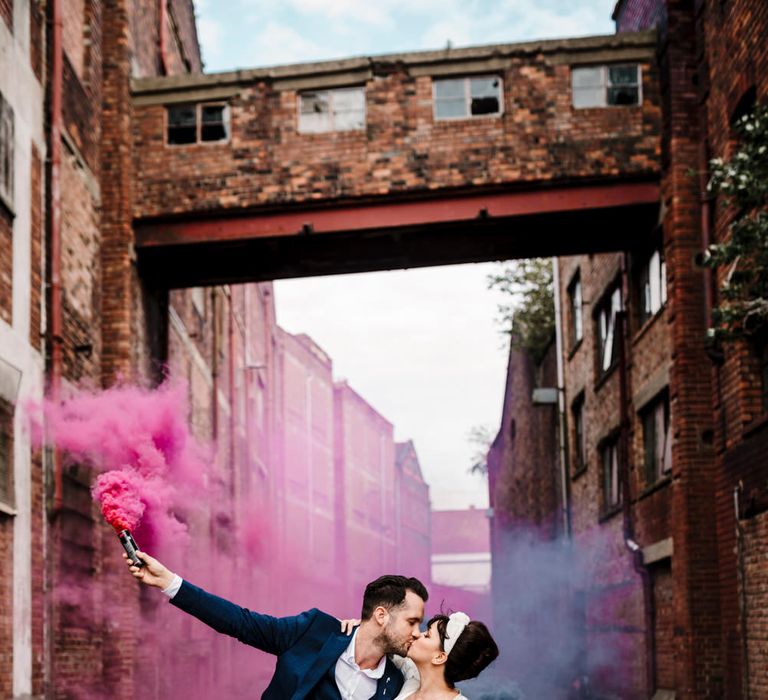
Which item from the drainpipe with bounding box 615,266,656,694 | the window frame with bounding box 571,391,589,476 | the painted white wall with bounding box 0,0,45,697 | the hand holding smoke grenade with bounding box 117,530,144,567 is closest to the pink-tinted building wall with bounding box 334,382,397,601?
the window frame with bounding box 571,391,589,476

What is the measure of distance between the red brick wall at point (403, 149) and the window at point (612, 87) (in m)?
0.15

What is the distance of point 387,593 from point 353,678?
16.2 inches

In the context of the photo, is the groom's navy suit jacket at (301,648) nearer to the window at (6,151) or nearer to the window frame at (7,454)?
the window frame at (7,454)

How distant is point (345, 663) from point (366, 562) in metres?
48.3

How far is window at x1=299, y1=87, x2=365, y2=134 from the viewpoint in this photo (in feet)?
55.7

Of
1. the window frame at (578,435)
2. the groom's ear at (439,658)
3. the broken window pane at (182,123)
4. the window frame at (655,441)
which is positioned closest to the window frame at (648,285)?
the window frame at (655,441)

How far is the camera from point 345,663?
5.26 metres

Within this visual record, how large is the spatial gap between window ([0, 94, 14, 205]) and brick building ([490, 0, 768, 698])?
22.0ft

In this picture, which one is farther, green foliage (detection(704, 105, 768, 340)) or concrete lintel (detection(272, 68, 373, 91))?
concrete lintel (detection(272, 68, 373, 91))

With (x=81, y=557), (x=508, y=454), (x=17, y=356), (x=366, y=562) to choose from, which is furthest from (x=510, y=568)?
(x=17, y=356)

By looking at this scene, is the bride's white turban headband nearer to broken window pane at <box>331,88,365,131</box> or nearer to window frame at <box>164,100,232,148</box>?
broken window pane at <box>331,88,365,131</box>

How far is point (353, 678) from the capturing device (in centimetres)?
525

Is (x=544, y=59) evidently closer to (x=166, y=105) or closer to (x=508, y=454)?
(x=166, y=105)

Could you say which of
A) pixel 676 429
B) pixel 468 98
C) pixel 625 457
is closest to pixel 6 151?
pixel 468 98
